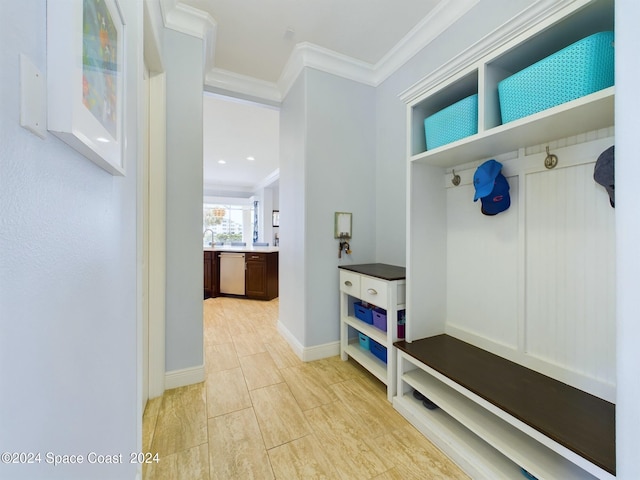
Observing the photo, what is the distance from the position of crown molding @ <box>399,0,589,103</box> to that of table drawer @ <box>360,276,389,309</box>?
47.7 inches

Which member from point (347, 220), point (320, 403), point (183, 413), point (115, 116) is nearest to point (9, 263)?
point (115, 116)

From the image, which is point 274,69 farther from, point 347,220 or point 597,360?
point 597,360

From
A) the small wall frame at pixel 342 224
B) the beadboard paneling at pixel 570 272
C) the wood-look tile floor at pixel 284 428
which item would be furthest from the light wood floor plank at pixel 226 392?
the beadboard paneling at pixel 570 272

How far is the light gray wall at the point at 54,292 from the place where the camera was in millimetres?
420

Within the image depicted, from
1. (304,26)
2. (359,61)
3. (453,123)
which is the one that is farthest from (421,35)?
(453,123)

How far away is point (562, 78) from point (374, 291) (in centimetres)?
141

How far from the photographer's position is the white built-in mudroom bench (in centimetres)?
103

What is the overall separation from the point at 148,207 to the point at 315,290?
1.40 meters

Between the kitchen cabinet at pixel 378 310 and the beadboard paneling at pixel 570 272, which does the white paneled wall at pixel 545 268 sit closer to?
the beadboard paneling at pixel 570 272

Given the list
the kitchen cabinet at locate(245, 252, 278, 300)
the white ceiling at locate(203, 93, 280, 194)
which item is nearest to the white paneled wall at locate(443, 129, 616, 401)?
the white ceiling at locate(203, 93, 280, 194)

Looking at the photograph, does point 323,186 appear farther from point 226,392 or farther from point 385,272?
point 226,392

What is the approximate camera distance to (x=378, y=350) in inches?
79.3

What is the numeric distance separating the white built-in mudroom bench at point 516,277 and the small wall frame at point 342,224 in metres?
0.84

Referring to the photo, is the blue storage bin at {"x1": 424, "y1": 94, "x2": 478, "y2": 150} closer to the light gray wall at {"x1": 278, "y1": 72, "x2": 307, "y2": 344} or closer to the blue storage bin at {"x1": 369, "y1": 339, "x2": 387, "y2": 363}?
the light gray wall at {"x1": 278, "y1": 72, "x2": 307, "y2": 344}
